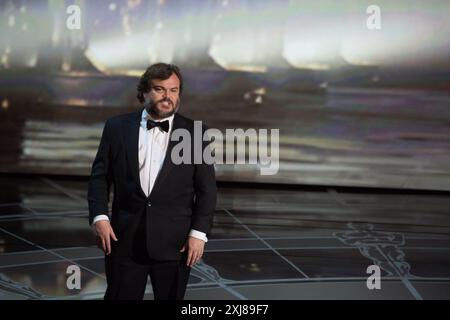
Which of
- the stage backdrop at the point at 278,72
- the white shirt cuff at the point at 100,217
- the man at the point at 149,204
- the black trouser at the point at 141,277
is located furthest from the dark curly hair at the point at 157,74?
the stage backdrop at the point at 278,72

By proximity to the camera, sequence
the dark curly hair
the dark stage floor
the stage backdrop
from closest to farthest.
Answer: the dark curly hair < the dark stage floor < the stage backdrop

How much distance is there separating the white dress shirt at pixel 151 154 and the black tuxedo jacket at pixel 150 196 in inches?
0.7

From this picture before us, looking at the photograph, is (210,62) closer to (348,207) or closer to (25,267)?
(348,207)

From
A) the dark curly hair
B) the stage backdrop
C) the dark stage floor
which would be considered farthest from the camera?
the stage backdrop

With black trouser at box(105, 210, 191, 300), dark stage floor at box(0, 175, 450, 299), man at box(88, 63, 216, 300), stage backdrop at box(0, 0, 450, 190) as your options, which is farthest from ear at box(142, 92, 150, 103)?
stage backdrop at box(0, 0, 450, 190)

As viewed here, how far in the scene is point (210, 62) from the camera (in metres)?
7.43

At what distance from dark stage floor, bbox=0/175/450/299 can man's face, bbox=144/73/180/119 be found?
4.73 feet

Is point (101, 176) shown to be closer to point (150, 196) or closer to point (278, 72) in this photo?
point (150, 196)

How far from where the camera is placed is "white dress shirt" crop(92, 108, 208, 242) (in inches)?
88.0

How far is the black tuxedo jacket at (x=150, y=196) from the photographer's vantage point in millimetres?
2225

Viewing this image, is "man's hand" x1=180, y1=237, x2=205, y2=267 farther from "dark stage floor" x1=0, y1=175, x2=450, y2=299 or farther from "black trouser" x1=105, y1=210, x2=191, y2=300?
"dark stage floor" x1=0, y1=175, x2=450, y2=299

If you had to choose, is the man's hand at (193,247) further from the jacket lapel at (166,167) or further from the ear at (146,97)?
the ear at (146,97)

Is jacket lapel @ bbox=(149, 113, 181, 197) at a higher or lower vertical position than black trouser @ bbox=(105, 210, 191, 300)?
A: higher

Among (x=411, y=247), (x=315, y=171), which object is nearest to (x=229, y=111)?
(x=315, y=171)
